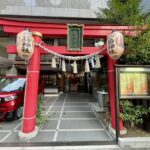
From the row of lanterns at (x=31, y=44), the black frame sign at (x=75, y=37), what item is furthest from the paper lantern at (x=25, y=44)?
the black frame sign at (x=75, y=37)

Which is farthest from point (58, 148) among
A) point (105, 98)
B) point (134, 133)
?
point (105, 98)

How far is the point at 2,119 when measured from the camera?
8.20m

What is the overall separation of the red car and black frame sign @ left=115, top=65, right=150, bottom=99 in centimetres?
448

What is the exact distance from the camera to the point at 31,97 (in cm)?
656

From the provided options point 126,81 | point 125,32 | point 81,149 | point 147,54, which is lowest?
point 81,149

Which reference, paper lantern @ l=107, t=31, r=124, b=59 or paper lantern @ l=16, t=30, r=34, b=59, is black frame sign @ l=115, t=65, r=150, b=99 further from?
paper lantern @ l=16, t=30, r=34, b=59

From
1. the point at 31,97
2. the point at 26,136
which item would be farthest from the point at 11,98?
the point at 26,136

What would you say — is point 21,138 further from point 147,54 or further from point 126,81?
point 147,54

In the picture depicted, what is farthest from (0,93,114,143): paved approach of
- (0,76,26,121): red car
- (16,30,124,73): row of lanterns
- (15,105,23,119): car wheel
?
(16,30,124,73): row of lanterns

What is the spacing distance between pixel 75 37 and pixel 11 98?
373 centimetres

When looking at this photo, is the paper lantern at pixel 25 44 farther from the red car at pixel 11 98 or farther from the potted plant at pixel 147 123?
the potted plant at pixel 147 123

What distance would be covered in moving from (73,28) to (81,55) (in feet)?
3.36

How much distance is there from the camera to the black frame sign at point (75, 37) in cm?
684

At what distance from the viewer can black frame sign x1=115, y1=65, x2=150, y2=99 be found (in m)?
6.26
